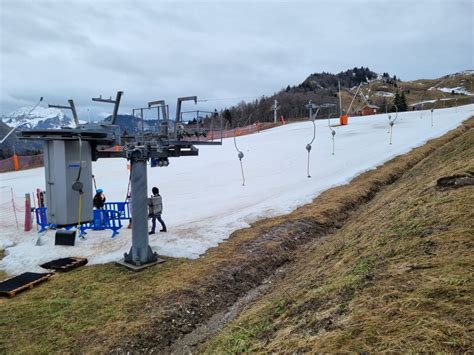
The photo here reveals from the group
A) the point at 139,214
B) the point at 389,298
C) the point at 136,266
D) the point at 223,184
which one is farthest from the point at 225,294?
the point at 223,184

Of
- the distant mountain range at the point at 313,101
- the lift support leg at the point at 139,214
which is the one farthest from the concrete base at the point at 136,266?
the distant mountain range at the point at 313,101

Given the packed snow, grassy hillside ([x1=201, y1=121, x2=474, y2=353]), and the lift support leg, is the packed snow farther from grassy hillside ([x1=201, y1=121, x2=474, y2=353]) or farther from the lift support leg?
grassy hillside ([x1=201, y1=121, x2=474, y2=353])

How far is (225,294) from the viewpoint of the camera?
8117mm

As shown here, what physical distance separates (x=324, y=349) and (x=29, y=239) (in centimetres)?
1376

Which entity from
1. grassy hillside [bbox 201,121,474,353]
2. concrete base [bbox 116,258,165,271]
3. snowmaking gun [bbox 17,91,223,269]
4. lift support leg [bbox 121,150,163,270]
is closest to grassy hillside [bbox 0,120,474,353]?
grassy hillside [bbox 201,121,474,353]

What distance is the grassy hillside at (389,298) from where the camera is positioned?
3.51 metres

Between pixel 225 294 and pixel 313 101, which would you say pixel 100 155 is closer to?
pixel 225 294

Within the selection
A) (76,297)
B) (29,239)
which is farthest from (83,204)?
(29,239)

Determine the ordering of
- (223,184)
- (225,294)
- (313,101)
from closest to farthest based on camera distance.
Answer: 1. (225,294)
2. (223,184)
3. (313,101)

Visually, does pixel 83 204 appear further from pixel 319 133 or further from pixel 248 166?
pixel 319 133

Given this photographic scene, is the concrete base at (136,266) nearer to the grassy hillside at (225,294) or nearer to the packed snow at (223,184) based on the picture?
the grassy hillside at (225,294)

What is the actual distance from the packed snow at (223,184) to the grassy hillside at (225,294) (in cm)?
165

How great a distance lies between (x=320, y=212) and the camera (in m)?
13.6

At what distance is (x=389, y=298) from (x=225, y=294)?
15.3 ft
